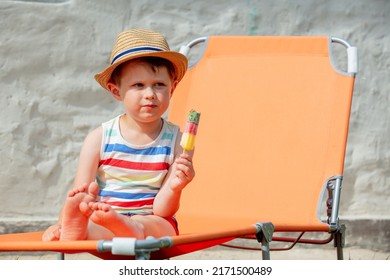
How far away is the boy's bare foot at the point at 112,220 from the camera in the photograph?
6.36ft

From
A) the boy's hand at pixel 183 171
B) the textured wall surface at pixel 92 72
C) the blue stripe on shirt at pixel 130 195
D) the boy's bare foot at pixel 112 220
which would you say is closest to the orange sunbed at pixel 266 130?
the blue stripe on shirt at pixel 130 195

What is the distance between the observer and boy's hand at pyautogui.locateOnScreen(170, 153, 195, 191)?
2150mm

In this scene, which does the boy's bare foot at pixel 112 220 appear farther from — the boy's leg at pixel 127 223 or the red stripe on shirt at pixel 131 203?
the red stripe on shirt at pixel 131 203

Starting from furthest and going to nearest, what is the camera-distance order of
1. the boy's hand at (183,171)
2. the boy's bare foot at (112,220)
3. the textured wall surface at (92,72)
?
the textured wall surface at (92,72)
the boy's hand at (183,171)
the boy's bare foot at (112,220)

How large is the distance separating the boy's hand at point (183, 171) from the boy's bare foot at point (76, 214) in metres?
0.24

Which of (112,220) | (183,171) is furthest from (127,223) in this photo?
(183,171)

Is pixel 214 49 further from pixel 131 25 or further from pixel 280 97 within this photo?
pixel 131 25

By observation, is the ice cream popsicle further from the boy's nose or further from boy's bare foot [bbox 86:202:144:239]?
boy's bare foot [bbox 86:202:144:239]

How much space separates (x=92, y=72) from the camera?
161 inches

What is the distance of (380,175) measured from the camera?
415 cm

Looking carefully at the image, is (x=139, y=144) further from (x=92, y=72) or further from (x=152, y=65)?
(x=92, y=72)

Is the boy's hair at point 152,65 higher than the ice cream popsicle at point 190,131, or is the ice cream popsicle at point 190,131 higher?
the boy's hair at point 152,65
